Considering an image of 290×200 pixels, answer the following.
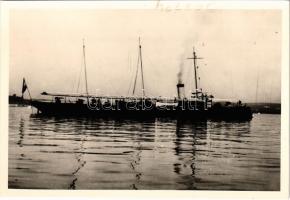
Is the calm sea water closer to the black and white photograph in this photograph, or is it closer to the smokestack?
the black and white photograph

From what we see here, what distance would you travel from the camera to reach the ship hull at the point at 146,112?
2.36 m

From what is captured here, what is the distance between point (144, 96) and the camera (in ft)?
7.75

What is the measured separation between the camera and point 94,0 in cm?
231

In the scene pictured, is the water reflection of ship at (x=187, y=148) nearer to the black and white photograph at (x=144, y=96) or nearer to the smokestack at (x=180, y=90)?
the black and white photograph at (x=144, y=96)

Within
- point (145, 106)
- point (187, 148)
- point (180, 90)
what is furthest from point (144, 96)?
point (187, 148)

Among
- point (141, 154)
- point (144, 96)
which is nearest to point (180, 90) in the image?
point (144, 96)

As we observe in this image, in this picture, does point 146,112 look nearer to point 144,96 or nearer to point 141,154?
point 144,96

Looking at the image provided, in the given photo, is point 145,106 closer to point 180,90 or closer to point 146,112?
point 146,112

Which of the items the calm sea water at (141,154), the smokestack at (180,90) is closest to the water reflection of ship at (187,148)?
the calm sea water at (141,154)

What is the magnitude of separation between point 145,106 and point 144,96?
43 mm

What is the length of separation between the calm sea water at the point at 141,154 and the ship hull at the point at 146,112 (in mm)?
30

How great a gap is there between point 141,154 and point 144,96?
25cm

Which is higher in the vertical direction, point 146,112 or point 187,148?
point 146,112

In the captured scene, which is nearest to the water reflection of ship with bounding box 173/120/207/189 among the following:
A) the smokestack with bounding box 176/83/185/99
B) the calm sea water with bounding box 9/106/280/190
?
the calm sea water with bounding box 9/106/280/190
